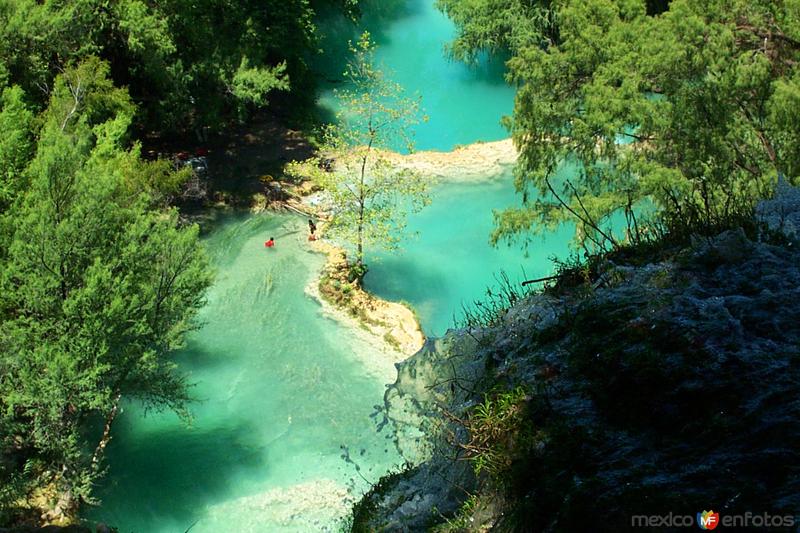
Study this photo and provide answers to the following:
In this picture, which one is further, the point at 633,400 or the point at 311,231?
the point at 311,231

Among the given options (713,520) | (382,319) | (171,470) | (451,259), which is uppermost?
(451,259)

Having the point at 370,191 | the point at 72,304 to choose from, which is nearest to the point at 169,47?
the point at 370,191

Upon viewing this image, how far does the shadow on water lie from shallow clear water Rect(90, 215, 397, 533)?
0.02 m

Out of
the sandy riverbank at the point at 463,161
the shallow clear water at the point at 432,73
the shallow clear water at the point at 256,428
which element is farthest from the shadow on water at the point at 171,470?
the shallow clear water at the point at 432,73

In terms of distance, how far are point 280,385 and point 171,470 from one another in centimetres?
280

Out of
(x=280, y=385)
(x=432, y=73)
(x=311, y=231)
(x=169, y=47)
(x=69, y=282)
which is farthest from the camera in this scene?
(x=432, y=73)

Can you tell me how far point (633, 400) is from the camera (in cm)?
489

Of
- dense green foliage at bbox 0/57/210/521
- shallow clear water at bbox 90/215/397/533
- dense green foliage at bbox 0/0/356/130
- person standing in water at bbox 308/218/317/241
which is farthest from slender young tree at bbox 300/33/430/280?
dense green foliage at bbox 0/57/210/521

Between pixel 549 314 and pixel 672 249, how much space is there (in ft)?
4.07

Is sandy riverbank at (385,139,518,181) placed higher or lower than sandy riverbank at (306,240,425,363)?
higher

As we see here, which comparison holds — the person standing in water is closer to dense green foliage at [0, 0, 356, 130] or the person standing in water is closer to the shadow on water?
dense green foliage at [0, 0, 356, 130]

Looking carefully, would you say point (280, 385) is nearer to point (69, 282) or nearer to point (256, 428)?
point (256, 428)

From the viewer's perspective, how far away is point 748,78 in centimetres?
1364

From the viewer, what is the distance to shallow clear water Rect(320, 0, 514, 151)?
2525 centimetres
